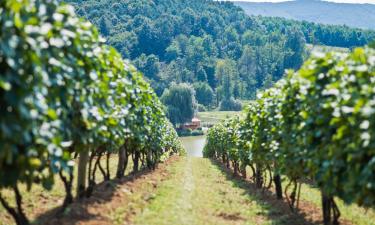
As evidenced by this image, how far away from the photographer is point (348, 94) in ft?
32.6

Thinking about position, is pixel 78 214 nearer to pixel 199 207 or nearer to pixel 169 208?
pixel 169 208

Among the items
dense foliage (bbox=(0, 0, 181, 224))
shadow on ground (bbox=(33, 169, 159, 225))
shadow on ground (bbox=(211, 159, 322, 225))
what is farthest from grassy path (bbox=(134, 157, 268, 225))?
dense foliage (bbox=(0, 0, 181, 224))

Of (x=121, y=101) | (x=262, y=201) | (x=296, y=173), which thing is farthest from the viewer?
(x=262, y=201)

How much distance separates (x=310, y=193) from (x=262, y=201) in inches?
173

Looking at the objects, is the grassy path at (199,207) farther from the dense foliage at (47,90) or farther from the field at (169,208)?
the dense foliage at (47,90)

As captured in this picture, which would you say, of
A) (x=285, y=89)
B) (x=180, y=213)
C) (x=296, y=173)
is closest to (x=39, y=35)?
(x=285, y=89)

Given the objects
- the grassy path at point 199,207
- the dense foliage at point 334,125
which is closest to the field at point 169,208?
the grassy path at point 199,207

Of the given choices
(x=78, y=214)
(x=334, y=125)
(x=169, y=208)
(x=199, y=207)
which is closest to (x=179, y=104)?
(x=199, y=207)

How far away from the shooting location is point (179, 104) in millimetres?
150625

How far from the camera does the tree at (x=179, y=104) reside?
484 feet

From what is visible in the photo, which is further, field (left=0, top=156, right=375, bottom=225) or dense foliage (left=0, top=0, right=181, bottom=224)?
field (left=0, top=156, right=375, bottom=225)

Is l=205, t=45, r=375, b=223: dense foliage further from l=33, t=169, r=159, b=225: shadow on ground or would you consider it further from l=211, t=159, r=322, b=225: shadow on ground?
l=33, t=169, r=159, b=225: shadow on ground

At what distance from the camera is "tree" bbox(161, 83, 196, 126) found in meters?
148

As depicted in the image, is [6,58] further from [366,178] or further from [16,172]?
[366,178]
